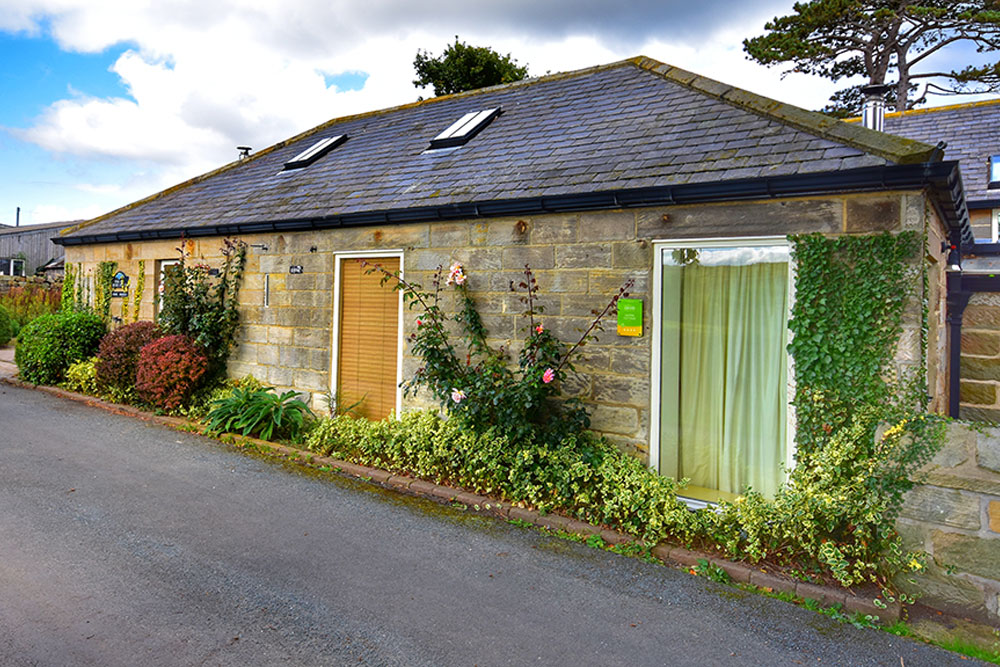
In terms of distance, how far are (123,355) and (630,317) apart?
8.28 m

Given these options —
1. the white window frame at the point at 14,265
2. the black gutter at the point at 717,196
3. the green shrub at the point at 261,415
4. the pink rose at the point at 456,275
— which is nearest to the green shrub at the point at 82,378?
the green shrub at the point at 261,415

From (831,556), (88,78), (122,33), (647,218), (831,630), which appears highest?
(88,78)

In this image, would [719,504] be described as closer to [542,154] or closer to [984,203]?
[542,154]

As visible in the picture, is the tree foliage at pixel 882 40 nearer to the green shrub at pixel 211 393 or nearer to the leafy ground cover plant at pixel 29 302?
the green shrub at pixel 211 393

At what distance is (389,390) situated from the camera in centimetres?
792

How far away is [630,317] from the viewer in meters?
5.80

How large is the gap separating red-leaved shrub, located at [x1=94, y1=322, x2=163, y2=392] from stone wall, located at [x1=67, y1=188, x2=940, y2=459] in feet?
6.70

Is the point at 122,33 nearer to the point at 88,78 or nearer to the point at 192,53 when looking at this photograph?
the point at 192,53

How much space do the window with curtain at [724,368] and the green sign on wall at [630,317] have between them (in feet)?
0.78

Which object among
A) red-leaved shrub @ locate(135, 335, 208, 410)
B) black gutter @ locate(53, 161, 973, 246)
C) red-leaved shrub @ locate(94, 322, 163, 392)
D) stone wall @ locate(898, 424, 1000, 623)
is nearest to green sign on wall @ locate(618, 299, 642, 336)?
black gutter @ locate(53, 161, 973, 246)

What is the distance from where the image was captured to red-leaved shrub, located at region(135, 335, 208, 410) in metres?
8.95

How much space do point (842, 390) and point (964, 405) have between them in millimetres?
5434

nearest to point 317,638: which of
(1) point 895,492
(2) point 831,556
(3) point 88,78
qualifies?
(2) point 831,556

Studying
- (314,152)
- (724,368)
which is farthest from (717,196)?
(314,152)
